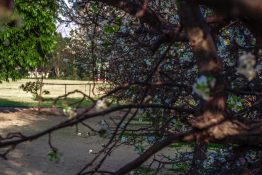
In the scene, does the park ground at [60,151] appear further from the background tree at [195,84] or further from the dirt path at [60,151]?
the background tree at [195,84]

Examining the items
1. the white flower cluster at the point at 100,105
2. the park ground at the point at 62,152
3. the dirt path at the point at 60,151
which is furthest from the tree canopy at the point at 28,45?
the white flower cluster at the point at 100,105

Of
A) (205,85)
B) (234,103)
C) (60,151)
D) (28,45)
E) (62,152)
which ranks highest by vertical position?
(28,45)

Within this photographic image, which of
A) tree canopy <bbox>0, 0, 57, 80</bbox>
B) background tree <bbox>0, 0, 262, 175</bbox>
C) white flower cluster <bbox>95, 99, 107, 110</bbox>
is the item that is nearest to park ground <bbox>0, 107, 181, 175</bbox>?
background tree <bbox>0, 0, 262, 175</bbox>

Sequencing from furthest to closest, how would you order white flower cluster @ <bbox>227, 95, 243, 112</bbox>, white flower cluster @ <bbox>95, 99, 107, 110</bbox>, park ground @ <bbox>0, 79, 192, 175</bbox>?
1. park ground @ <bbox>0, 79, 192, 175</bbox>
2. white flower cluster @ <bbox>227, 95, 243, 112</bbox>
3. white flower cluster @ <bbox>95, 99, 107, 110</bbox>

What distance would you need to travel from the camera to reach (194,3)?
1.92 meters

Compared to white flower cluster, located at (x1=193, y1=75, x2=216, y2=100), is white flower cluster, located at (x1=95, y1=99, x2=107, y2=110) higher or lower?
lower

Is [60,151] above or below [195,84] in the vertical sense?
below

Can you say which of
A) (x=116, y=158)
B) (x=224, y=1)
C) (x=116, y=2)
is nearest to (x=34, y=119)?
(x=116, y=158)

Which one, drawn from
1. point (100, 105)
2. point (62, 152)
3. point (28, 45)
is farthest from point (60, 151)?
point (28, 45)

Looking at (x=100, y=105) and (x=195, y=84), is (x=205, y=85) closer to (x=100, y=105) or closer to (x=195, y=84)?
(x=195, y=84)

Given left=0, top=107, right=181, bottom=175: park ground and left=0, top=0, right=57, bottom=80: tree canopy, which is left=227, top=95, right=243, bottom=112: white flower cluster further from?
left=0, top=0, right=57, bottom=80: tree canopy

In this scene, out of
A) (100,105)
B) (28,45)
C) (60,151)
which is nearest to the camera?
(100,105)

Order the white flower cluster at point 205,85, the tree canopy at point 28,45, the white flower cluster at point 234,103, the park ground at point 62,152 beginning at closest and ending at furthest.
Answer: the white flower cluster at point 205,85, the white flower cluster at point 234,103, the park ground at point 62,152, the tree canopy at point 28,45

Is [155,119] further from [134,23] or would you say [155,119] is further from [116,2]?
[116,2]
